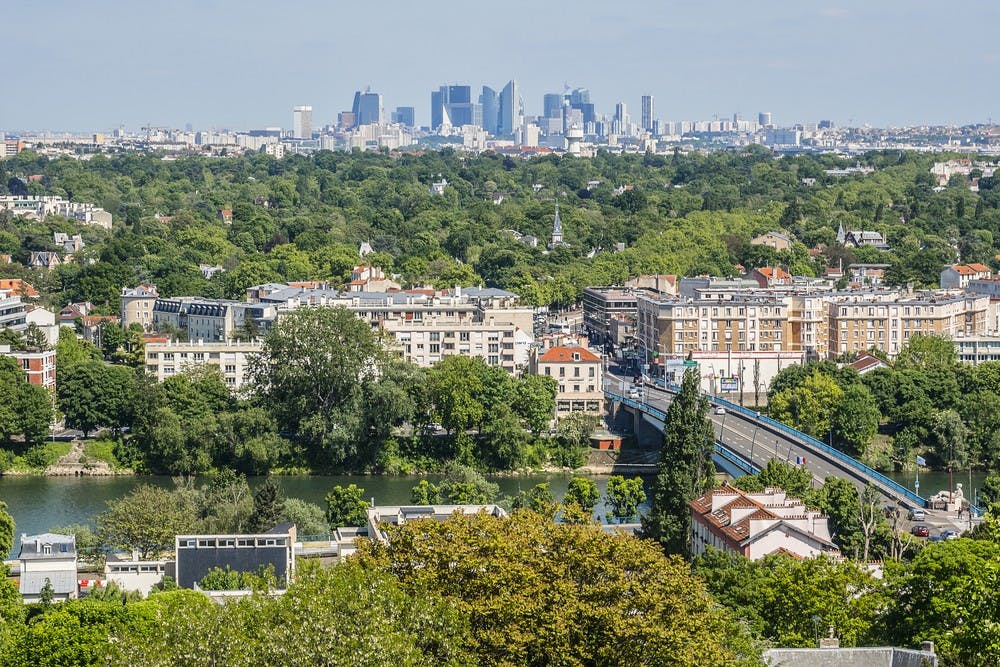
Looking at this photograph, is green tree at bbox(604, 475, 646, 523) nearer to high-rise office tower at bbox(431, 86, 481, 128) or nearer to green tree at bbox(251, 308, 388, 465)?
green tree at bbox(251, 308, 388, 465)

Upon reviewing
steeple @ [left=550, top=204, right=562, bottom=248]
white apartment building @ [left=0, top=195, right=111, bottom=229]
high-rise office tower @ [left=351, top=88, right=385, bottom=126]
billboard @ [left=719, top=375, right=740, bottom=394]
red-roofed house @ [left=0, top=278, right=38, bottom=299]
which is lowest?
billboard @ [left=719, top=375, right=740, bottom=394]

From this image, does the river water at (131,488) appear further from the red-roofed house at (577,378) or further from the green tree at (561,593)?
the green tree at (561,593)

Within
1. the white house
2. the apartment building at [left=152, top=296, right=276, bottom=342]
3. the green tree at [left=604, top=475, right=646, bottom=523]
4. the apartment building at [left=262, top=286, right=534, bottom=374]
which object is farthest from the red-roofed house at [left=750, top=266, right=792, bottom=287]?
the white house

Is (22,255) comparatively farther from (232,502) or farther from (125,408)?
(232,502)

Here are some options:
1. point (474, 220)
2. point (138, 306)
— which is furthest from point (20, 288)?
point (474, 220)

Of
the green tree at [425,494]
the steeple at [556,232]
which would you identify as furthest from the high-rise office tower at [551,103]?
the green tree at [425,494]
